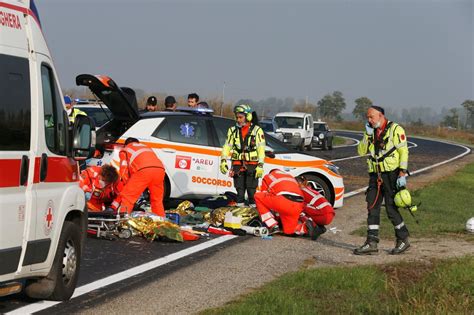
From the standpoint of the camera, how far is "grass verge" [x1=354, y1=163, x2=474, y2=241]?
13188 millimetres

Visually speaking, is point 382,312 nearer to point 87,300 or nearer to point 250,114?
point 87,300

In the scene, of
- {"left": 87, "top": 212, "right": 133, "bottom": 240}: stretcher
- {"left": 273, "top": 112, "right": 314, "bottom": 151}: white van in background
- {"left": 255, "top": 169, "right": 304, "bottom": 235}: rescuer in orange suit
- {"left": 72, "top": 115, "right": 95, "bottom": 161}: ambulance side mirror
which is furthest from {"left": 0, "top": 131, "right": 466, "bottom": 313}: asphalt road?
{"left": 273, "top": 112, "right": 314, "bottom": 151}: white van in background

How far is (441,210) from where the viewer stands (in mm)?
16953

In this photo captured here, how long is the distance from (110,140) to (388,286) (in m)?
6.57

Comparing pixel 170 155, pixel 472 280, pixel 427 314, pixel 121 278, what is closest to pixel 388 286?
pixel 472 280

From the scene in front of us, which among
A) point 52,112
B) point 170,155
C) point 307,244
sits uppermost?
point 52,112

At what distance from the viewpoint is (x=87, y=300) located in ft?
24.8

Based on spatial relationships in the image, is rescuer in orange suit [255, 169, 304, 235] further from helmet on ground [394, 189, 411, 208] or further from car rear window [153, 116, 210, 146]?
car rear window [153, 116, 210, 146]

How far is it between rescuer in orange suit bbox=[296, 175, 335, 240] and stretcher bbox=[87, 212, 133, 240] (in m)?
2.49

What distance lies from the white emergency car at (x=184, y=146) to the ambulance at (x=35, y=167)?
5.95 m

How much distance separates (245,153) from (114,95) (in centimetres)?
210

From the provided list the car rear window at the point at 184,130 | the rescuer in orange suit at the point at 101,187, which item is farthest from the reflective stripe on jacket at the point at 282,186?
the car rear window at the point at 184,130

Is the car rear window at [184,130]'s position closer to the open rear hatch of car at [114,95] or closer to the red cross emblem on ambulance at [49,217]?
the open rear hatch of car at [114,95]

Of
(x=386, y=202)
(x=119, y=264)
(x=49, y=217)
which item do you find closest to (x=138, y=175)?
(x=119, y=264)
